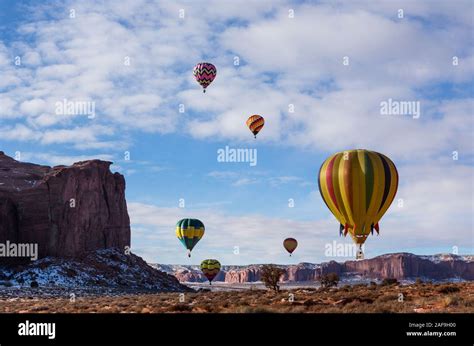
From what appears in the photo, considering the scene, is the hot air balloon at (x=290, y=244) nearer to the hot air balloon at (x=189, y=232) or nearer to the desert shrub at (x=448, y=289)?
the hot air balloon at (x=189, y=232)

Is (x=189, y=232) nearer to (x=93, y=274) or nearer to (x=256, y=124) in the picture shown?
(x=256, y=124)

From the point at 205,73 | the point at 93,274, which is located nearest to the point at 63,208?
the point at 93,274

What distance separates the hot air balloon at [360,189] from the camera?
30750mm

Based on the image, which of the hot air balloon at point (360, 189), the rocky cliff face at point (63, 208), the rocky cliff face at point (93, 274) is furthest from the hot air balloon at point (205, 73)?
the rocky cliff face at point (63, 208)

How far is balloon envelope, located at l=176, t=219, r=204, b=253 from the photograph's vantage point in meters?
76.0

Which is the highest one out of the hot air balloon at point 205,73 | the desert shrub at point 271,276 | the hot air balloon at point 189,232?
the hot air balloon at point 205,73

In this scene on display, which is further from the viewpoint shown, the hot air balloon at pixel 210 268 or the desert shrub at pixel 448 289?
the hot air balloon at pixel 210 268

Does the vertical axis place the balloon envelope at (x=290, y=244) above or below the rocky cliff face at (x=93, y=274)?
above

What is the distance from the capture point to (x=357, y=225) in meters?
30.9

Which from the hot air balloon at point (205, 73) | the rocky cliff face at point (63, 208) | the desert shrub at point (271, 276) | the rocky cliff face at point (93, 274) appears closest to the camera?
the desert shrub at point (271, 276)

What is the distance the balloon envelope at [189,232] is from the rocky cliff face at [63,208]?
4668cm
